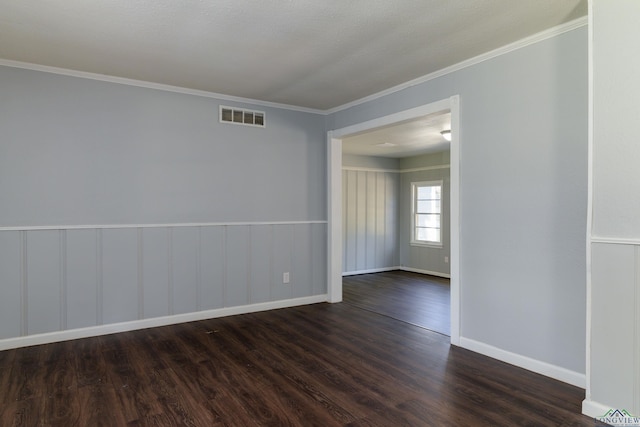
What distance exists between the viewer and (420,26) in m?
2.74

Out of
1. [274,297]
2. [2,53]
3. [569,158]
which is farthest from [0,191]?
[569,158]

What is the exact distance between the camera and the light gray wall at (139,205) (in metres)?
3.48

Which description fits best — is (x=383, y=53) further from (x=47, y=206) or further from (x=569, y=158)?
(x=47, y=206)

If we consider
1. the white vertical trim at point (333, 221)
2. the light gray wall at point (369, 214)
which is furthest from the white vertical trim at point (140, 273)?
the light gray wall at point (369, 214)

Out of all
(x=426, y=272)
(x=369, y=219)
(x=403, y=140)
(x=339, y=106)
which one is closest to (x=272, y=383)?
(x=339, y=106)

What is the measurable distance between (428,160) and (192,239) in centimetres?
525

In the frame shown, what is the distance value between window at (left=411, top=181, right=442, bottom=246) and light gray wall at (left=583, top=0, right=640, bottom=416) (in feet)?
17.4

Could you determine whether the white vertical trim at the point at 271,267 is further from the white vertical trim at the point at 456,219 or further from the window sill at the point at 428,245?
the window sill at the point at 428,245

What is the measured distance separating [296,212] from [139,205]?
192 centimetres

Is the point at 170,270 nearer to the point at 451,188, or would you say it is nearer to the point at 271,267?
the point at 271,267

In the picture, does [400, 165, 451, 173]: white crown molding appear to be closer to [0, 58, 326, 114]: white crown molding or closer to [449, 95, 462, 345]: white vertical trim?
[0, 58, 326, 114]: white crown molding

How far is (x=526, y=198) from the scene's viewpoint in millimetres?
2965

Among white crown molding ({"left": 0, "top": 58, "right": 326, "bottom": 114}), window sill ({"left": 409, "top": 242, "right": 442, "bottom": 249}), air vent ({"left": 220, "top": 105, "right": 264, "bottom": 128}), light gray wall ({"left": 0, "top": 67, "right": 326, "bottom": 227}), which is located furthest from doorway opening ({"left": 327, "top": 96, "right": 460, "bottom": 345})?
window sill ({"left": 409, "top": 242, "right": 442, "bottom": 249})

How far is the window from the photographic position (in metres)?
7.64
